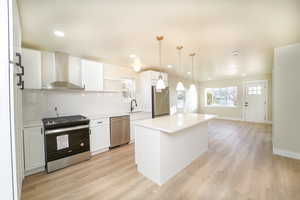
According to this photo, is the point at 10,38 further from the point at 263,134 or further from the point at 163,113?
the point at 263,134

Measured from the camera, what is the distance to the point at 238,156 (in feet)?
9.05

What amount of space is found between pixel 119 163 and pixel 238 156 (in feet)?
8.64

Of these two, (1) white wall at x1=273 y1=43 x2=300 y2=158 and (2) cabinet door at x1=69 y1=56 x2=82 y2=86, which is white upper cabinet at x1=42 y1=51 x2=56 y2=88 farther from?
(1) white wall at x1=273 y1=43 x2=300 y2=158

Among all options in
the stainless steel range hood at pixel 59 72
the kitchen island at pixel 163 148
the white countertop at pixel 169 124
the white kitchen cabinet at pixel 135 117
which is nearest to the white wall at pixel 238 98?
the white kitchen cabinet at pixel 135 117

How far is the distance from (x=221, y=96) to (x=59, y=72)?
7.74 meters

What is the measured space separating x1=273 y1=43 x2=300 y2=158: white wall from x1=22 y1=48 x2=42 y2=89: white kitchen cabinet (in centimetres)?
512

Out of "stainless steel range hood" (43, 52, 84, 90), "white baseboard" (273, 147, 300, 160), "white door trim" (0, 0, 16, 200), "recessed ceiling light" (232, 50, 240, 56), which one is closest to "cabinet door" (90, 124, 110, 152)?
"stainless steel range hood" (43, 52, 84, 90)

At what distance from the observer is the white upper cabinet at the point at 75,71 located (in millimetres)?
2828

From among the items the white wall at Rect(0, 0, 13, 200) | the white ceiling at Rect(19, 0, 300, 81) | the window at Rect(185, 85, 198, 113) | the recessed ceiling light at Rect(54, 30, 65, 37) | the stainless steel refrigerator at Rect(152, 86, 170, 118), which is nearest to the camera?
the white wall at Rect(0, 0, 13, 200)

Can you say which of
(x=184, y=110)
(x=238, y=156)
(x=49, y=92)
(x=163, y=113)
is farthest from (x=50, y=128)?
(x=184, y=110)

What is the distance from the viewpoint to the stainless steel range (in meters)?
Result: 2.25

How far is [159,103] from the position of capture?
4.25m

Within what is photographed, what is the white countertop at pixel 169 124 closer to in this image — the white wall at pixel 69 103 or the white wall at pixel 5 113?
the white wall at pixel 5 113

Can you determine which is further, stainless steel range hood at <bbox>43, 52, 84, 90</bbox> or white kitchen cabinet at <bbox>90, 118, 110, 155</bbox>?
white kitchen cabinet at <bbox>90, 118, 110, 155</bbox>
